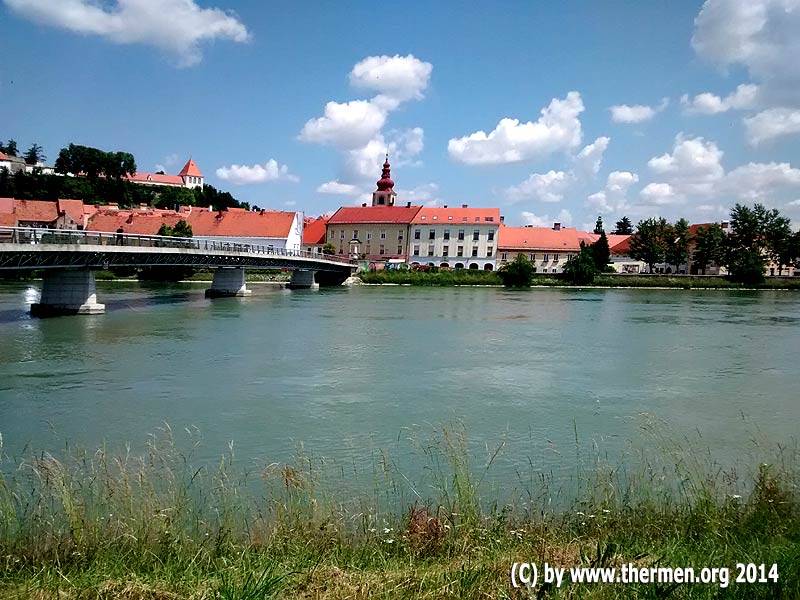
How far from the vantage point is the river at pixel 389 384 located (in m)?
12.0

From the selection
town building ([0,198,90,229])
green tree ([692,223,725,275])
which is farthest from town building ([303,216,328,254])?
green tree ([692,223,725,275])

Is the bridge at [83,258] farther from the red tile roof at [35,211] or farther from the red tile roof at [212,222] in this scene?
the red tile roof at [35,211]

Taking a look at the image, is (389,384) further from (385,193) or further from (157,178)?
(157,178)

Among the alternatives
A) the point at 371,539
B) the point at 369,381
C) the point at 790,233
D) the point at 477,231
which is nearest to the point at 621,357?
the point at 369,381

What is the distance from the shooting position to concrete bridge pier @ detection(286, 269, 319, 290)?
2753 inches

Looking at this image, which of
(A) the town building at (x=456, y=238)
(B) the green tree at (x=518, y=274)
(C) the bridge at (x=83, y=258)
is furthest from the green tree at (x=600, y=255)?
(C) the bridge at (x=83, y=258)

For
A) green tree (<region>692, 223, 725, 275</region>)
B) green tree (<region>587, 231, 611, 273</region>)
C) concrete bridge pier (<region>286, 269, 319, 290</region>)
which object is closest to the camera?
concrete bridge pier (<region>286, 269, 319, 290</region>)

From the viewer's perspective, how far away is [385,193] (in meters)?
114

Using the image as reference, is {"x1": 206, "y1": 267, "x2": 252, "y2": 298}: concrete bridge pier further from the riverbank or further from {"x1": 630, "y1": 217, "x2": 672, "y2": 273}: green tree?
{"x1": 630, "y1": 217, "x2": 672, "y2": 273}: green tree

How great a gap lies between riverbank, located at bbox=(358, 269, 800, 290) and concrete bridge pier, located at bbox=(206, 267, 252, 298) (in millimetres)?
26055

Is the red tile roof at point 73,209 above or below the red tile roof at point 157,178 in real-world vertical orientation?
below

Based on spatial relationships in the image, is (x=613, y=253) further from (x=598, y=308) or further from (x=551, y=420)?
(x=551, y=420)

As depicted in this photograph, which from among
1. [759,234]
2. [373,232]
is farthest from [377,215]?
[759,234]

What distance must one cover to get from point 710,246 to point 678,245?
421 cm
